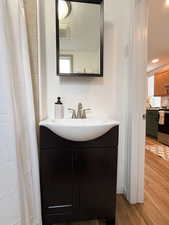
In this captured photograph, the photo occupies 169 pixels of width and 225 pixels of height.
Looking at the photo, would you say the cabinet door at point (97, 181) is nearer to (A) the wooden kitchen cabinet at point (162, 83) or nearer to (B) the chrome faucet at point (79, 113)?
(B) the chrome faucet at point (79, 113)

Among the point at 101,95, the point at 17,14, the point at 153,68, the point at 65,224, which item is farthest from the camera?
the point at 153,68

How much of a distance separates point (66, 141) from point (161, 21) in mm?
2308

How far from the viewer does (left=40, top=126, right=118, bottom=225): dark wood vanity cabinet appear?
41.1 inches

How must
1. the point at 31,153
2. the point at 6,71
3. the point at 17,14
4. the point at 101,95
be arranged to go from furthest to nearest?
the point at 101,95 → the point at 31,153 → the point at 17,14 → the point at 6,71

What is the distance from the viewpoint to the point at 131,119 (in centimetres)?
138

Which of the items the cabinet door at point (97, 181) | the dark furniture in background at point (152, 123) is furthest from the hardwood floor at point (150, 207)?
the dark furniture in background at point (152, 123)

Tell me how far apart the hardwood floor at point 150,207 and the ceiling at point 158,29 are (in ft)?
7.29

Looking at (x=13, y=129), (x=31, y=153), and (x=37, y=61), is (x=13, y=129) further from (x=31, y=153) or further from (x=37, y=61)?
(x=37, y=61)

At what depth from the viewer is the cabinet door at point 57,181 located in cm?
104

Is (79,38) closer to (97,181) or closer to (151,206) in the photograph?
(97,181)

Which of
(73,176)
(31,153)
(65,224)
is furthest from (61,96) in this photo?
(65,224)

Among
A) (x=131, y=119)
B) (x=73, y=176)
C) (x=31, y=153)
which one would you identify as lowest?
(x=73, y=176)

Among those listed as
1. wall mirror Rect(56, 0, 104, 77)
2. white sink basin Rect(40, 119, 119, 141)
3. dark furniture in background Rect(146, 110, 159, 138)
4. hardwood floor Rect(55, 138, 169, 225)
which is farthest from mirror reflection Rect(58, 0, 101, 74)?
dark furniture in background Rect(146, 110, 159, 138)

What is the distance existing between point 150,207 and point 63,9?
207cm
